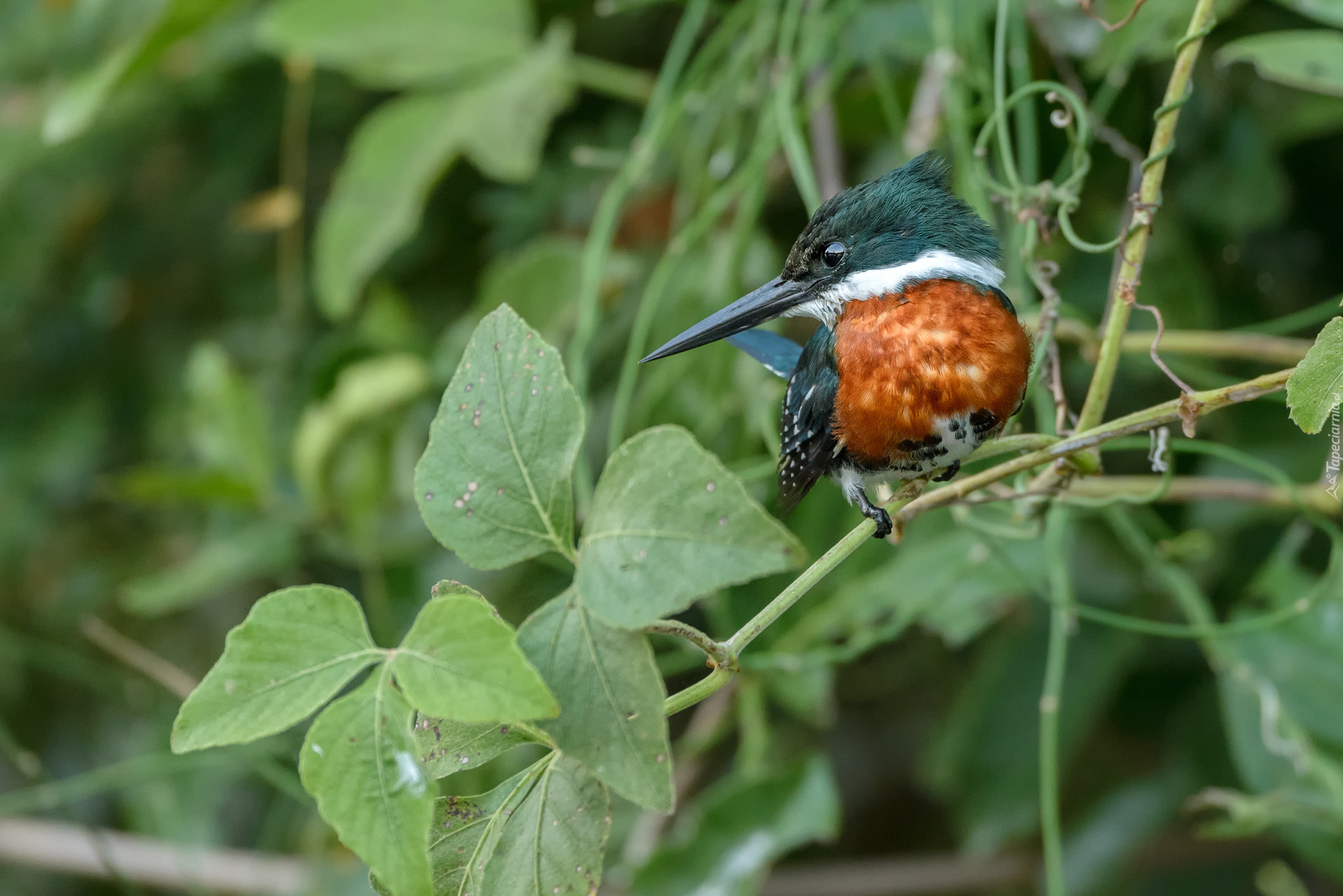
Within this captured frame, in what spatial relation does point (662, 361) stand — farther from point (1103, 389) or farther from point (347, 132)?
point (347, 132)

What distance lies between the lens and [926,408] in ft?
2.46

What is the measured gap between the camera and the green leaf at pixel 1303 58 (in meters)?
0.97

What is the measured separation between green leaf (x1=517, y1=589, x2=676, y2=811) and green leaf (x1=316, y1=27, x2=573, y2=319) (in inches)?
40.8

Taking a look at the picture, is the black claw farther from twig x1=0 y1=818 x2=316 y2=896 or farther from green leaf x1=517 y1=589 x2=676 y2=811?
twig x1=0 y1=818 x2=316 y2=896

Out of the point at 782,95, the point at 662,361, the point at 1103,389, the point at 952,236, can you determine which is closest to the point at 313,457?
the point at 662,361

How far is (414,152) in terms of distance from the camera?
1.55 m

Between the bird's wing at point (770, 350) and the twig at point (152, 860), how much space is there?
1.12 m

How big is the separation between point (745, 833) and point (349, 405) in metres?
0.74

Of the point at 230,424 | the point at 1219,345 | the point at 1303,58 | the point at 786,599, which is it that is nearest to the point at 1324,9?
the point at 1303,58

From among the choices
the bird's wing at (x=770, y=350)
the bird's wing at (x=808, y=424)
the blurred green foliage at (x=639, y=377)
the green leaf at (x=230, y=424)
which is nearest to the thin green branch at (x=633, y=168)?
the blurred green foliage at (x=639, y=377)

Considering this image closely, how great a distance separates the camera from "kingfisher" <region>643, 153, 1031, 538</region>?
0.75 meters

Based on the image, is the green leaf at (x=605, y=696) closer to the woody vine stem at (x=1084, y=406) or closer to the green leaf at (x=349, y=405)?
the woody vine stem at (x=1084, y=406)

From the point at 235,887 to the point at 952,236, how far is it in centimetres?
149

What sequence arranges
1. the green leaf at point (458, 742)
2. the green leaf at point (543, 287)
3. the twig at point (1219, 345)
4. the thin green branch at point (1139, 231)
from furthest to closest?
the green leaf at point (543, 287), the twig at point (1219, 345), the thin green branch at point (1139, 231), the green leaf at point (458, 742)
